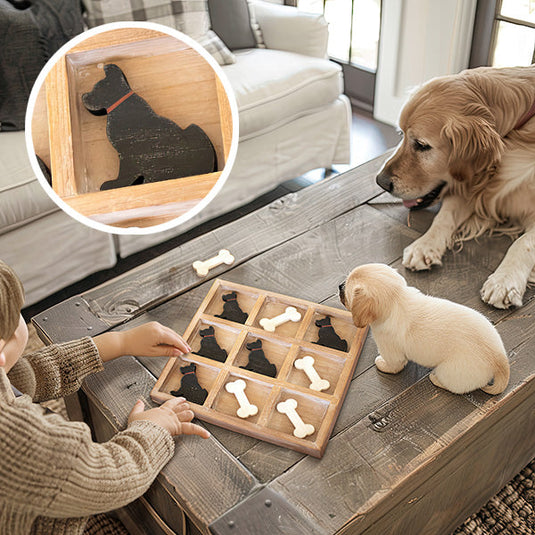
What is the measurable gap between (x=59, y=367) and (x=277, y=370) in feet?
1.30

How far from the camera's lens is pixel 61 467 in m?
0.85

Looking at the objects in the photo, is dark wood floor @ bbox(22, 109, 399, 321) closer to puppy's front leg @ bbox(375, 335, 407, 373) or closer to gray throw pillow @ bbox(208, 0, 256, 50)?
gray throw pillow @ bbox(208, 0, 256, 50)

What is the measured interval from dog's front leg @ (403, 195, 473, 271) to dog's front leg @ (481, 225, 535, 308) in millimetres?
128

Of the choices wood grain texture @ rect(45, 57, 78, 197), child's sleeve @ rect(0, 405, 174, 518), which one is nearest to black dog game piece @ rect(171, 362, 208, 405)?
child's sleeve @ rect(0, 405, 174, 518)

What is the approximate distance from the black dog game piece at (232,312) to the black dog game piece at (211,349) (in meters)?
0.06

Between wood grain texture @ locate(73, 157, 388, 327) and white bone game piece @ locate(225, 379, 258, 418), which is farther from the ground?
wood grain texture @ locate(73, 157, 388, 327)

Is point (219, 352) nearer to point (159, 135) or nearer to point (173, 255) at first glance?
point (173, 255)

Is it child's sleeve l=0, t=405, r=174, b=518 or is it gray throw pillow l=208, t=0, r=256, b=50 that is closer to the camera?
child's sleeve l=0, t=405, r=174, b=518

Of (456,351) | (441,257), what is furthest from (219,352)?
(441,257)

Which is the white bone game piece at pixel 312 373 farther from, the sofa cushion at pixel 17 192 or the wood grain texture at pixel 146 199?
the sofa cushion at pixel 17 192

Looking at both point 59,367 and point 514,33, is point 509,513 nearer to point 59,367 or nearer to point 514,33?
point 59,367

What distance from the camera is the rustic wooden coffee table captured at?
2.93 ft

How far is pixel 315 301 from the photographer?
1.24 m

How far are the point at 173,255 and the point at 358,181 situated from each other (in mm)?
531
